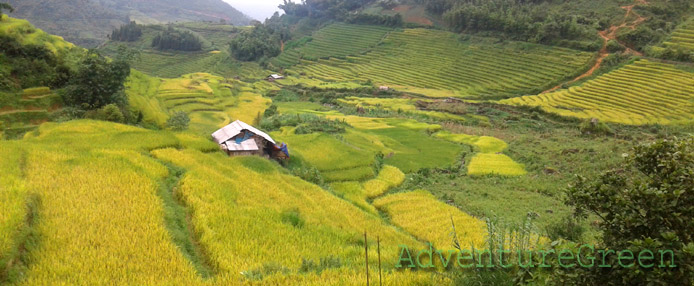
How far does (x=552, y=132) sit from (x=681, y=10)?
3193 centimetres

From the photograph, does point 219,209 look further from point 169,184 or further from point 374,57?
point 374,57

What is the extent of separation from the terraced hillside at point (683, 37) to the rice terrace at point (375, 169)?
0.26 m

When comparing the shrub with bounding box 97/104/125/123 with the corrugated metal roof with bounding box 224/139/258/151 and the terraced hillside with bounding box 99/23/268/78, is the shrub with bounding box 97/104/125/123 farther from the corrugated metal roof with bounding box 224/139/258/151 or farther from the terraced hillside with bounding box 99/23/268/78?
the terraced hillside with bounding box 99/23/268/78

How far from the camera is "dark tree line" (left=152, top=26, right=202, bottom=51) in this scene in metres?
71.2

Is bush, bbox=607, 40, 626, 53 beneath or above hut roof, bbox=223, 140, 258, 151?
above

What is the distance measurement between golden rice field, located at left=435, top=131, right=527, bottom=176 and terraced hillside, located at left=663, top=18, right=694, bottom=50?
89.5 feet

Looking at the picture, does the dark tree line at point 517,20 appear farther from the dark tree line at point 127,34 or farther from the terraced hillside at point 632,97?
the dark tree line at point 127,34

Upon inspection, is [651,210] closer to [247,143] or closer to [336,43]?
[247,143]

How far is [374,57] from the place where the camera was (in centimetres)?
6138

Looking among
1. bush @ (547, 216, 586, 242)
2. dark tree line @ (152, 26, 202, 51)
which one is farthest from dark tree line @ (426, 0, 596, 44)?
dark tree line @ (152, 26, 202, 51)

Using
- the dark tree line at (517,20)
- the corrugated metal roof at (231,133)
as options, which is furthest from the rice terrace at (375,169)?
the dark tree line at (517,20)

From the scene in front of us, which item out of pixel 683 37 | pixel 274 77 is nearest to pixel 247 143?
pixel 274 77

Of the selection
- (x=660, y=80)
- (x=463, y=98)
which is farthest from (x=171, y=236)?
(x=660, y=80)

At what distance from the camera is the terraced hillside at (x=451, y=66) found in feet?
139
